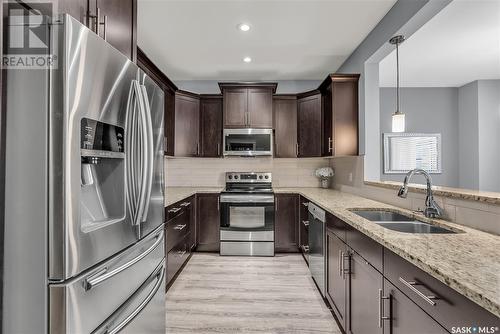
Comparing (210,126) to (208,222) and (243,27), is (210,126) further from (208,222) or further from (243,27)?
(243,27)

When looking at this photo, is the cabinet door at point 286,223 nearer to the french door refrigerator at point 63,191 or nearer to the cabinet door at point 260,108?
the cabinet door at point 260,108

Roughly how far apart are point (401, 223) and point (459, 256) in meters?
0.87

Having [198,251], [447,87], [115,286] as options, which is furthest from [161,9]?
[447,87]

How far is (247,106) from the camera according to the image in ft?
12.6

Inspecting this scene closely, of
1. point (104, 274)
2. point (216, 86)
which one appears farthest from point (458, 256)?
point (216, 86)

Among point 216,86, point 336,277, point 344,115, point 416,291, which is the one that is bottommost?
point 336,277

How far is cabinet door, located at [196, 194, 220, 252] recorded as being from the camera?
3699mm

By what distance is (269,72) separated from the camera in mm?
3918

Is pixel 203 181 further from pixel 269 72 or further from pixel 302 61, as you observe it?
pixel 302 61

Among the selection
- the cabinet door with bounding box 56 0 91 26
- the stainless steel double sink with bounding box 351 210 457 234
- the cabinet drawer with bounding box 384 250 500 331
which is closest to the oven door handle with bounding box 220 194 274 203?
the stainless steel double sink with bounding box 351 210 457 234

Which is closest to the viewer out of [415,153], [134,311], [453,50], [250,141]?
[134,311]

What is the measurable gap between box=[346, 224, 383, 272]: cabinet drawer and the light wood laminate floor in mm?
804

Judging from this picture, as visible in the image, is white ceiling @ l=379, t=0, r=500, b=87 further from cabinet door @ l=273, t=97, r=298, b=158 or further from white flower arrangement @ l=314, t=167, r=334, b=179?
white flower arrangement @ l=314, t=167, r=334, b=179

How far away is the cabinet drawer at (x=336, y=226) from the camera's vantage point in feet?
6.12
